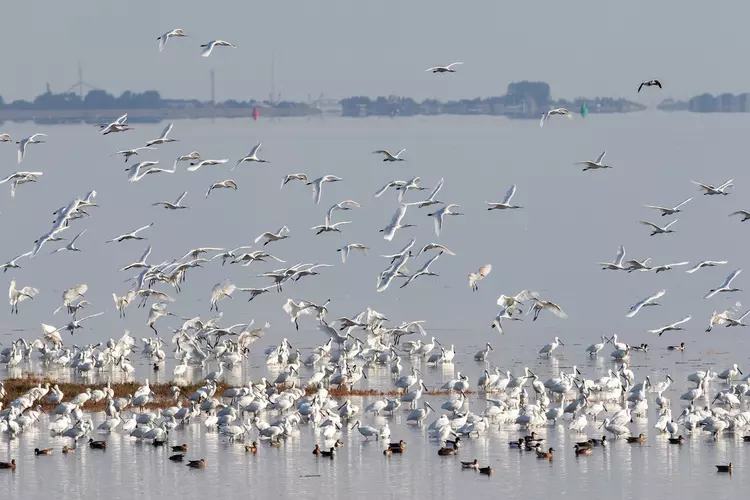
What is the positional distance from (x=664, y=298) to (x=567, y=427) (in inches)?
786

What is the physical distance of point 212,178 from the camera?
351ft

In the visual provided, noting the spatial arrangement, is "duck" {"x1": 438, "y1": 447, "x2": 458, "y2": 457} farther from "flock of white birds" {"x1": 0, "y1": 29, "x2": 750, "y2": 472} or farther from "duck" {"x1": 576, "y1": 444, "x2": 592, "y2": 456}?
"duck" {"x1": 576, "y1": 444, "x2": 592, "y2": 456}

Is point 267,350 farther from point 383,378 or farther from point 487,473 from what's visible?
point 487,473

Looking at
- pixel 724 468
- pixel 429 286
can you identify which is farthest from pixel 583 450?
pixel 429 286

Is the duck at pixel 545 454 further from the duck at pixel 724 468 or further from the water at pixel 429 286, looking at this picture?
the duck at pixel 724 468

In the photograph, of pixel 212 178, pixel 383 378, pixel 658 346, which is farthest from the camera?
pixel 212 178

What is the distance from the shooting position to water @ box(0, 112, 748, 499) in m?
25.3

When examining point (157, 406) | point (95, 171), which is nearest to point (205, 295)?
point (157, 406)

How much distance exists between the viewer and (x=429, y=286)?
51.6 meters

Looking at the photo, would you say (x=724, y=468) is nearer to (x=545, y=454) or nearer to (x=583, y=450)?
(x=583, y=450)

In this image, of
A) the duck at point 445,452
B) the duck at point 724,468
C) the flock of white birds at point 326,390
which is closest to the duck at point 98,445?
the flock of white birds at point 326,390

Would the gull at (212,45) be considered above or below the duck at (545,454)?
above

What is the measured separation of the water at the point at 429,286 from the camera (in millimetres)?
25266

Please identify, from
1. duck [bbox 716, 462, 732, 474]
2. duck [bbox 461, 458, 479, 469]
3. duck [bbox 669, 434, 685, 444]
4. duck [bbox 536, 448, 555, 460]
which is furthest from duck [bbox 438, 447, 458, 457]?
duck [bbox 716, 462, 732, 474]
